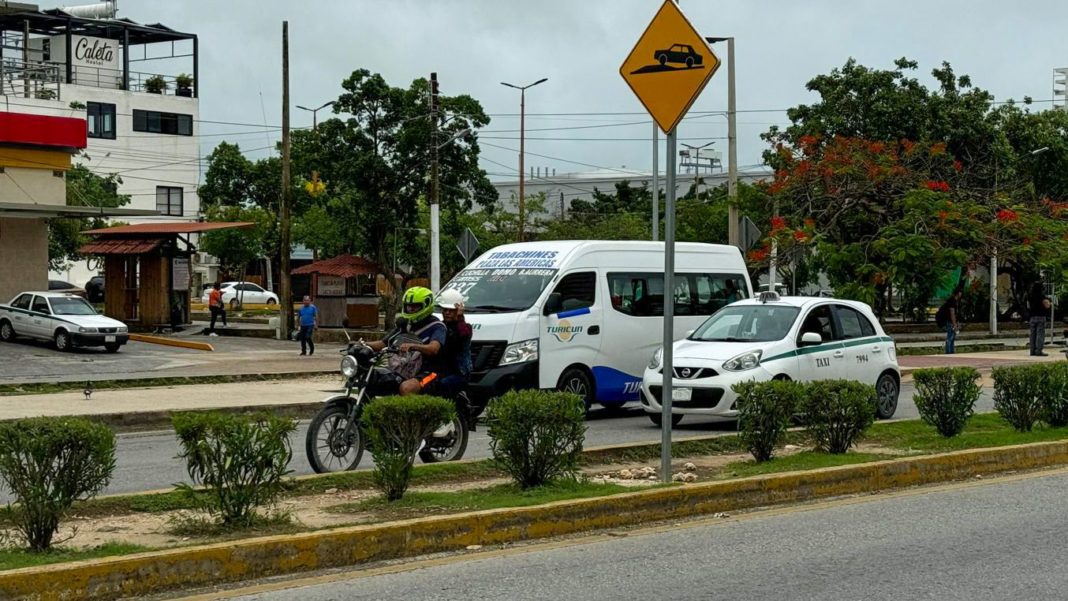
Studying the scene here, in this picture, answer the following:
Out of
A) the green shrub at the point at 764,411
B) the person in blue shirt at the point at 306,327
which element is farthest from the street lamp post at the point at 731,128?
the green shrub at the point at 764,411

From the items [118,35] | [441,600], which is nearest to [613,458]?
[441,600]

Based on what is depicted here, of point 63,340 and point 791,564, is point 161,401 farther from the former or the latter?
point 63,340

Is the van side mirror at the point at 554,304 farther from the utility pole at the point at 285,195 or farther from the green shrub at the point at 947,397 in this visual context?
the utility pole at the point at 285,195

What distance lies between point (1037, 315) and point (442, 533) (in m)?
25.2

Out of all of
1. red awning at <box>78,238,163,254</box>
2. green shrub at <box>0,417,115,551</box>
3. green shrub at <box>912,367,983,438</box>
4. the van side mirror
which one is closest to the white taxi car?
the van side mirror

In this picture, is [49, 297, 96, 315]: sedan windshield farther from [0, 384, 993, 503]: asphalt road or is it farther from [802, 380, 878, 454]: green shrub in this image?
[802, 380, 878, 454]: green shrub

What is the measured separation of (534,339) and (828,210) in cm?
1892

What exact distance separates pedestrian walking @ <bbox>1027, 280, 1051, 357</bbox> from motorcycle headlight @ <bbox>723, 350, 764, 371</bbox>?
17.0 meters

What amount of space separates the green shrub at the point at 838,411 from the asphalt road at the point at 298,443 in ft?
9.14

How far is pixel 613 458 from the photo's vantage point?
11.9 m

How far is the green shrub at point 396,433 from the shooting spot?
358 inches

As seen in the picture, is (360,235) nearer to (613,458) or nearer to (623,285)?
(623,285)

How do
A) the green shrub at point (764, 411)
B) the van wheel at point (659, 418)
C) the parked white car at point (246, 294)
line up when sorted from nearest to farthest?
the green shrub at point (764, 411) → the van wheel at point (659, 418) → the parked white car at point (246, 294)

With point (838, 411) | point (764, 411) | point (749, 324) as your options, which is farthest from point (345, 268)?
point (764, 411)
